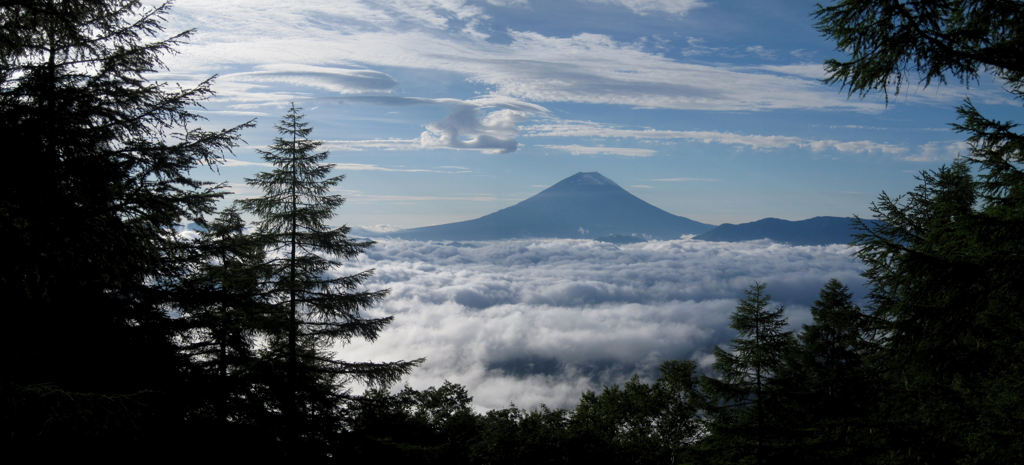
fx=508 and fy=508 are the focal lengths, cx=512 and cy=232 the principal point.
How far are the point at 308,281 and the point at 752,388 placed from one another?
1279 centimetres

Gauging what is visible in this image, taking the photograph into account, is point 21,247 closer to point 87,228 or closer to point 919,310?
point 87,228

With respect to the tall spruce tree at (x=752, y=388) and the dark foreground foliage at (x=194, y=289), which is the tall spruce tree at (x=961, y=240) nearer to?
the dark foreground foliage at (x=194, y=289)

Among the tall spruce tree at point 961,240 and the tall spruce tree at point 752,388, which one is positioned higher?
the tall spruce tree at point 961,240

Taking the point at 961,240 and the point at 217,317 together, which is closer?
the point at 961,240

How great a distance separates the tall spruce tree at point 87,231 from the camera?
552 cm

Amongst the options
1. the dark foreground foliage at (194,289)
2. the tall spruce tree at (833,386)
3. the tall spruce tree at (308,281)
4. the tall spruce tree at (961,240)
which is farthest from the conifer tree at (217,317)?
the tall spruce tree at (833,386)

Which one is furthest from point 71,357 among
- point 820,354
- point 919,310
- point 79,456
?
point 820,354

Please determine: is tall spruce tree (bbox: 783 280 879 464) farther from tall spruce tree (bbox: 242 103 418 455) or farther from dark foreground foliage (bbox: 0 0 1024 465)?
tall spruce tree (bbox: 242 103 418 455)

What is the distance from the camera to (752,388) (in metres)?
13.9

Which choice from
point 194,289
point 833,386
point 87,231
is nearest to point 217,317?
point 194,289

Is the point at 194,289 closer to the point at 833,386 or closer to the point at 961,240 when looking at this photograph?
the point at 961,240

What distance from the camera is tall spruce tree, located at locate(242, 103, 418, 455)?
46.9ft

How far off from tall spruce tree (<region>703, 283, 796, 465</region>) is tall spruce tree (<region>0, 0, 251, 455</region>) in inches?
504

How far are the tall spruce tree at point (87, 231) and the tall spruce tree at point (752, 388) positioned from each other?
12799mm
